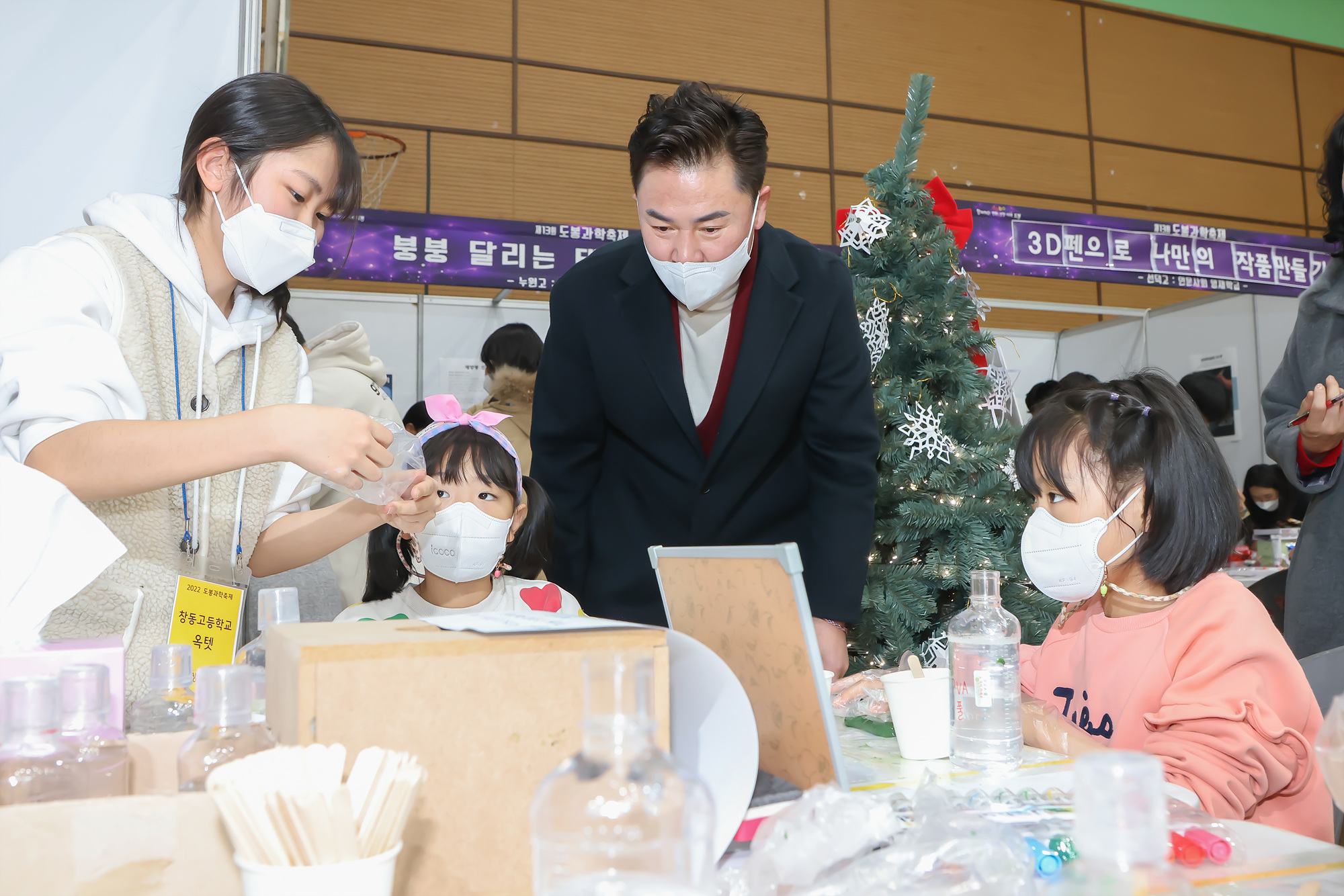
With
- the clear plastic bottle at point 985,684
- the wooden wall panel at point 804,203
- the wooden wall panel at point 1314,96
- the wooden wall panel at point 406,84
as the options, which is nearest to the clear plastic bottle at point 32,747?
the clear plastic bottle at point 985,684

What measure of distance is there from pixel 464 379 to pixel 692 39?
10.2ft

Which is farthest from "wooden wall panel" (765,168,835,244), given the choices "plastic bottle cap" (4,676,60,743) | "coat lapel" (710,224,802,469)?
"plastic bottle cap" (4,676,60,743)

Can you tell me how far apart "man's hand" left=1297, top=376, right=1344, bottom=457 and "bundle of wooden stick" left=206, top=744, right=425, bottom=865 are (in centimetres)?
172

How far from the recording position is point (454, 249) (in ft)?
14.2

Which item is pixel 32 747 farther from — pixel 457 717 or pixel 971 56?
pixel 971 56

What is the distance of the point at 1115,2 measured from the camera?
22.9ft

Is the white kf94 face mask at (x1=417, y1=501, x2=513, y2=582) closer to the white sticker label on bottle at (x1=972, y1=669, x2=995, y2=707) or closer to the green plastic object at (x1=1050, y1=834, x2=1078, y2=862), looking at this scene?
the white sticker label on bottle at (x1=972, y1=669, x2=995, y2=707)

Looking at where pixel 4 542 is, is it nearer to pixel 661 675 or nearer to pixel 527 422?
pixel 661 675

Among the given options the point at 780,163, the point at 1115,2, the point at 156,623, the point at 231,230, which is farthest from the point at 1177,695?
the point at 1115,2

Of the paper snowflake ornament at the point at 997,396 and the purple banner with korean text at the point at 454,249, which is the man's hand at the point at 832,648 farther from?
the purple banner with korean text at the point at 454,249

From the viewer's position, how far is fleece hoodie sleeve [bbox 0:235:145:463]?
108 centimetres

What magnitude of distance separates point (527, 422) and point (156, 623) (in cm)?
228

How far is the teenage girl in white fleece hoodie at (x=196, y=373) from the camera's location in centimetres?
104

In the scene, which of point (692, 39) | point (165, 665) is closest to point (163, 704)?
point (165, 665)
